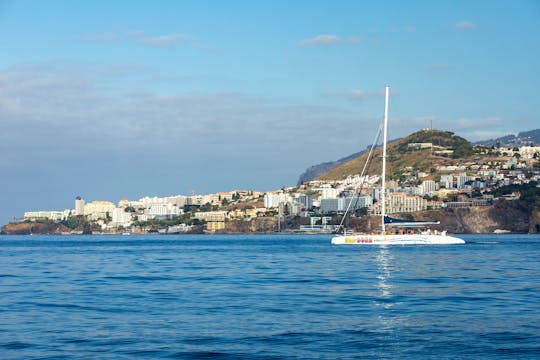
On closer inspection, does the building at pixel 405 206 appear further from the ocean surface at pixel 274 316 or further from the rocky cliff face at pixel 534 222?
the ocean surface at pixel 274 316

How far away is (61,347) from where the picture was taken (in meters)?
18.3

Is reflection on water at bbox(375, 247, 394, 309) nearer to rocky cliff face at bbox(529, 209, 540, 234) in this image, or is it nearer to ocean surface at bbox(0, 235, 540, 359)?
ocean surface at bbox(0, 235, 540, 359)

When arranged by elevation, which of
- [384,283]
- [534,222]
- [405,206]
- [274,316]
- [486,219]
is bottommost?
[274,316]

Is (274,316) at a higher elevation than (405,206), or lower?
lower

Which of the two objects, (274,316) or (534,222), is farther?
(534,222)

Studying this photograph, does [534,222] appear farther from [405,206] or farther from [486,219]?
[405,206]

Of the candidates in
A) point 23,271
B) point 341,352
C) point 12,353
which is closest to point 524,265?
point 23,271

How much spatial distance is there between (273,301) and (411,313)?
17.0ft

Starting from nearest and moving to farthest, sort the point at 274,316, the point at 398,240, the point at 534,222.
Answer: the point at 274,316, the point at 398,240, the point at 534,222

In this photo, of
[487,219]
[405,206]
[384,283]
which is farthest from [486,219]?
[384,283]

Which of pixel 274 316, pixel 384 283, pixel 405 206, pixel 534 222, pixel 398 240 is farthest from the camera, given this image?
pixel 405 206

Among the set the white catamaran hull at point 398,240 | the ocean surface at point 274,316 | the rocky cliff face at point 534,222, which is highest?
the rocky cliff face at point 534,222

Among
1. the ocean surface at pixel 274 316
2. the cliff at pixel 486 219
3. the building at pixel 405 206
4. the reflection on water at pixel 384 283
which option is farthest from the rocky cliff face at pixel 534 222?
the ocean surface at pixel 274 316

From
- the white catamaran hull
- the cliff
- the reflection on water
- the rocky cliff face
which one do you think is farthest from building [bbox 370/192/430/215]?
the reflection on water
